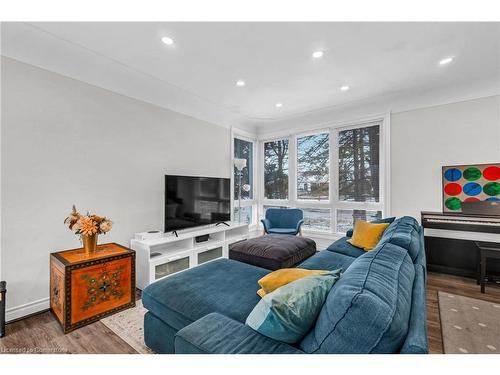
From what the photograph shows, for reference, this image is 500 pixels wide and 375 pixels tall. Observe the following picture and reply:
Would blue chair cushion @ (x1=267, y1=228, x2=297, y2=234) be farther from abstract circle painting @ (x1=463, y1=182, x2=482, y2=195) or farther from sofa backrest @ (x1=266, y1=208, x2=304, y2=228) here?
abstract circle painting @ (x1=463, y1=182, x2=482, y2=195)

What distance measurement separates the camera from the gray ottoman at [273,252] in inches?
107

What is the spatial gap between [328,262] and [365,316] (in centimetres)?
165

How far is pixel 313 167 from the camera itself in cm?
468

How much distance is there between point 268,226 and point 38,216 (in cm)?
318

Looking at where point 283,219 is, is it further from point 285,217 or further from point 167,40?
point 167,40

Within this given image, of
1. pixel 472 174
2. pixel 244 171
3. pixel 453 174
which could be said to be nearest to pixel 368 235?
pixel 453 174

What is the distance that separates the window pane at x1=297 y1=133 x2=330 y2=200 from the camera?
4527mm

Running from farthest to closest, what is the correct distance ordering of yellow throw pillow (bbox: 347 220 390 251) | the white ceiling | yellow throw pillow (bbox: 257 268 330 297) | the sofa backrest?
the sofa backrest, yellow throw pillow (bbox: 347 220 390 251), the white ceiling, yellow throw pillow (bbox: 257 268 330 297)

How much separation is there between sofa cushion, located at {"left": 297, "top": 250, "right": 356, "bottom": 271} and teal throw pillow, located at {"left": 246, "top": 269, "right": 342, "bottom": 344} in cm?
122

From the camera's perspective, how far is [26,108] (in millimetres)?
2182

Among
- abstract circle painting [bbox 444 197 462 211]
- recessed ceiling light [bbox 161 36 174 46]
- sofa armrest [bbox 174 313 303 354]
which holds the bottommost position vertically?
sofa armrest [bbox 174 313 303 354]

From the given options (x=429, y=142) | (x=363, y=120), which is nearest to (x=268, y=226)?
(x=363, y=120)

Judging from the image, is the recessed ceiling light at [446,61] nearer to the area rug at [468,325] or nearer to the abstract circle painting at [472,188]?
the abstract circle painting at [472,188]

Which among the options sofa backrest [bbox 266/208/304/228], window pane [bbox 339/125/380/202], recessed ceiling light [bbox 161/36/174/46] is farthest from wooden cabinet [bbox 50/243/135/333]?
window pane [bbox 339/125/380/202]
